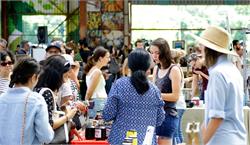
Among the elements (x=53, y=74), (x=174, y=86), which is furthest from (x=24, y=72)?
(x=174, y=86)

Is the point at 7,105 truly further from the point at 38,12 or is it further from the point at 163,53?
the point at 38,12

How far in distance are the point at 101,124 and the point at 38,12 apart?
57.0 feet

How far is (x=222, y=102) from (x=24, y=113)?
1358 mm

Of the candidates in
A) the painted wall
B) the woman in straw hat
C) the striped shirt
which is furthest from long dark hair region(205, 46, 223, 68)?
the painted wall

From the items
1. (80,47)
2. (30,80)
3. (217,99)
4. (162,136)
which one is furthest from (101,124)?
(80,47)

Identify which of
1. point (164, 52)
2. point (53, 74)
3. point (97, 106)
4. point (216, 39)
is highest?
point (216, 39)

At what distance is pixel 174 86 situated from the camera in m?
5.83

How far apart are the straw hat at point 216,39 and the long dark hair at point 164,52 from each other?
5.54 feet

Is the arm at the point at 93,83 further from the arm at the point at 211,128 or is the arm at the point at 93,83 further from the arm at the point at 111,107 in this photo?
the arm at the point at 211,128

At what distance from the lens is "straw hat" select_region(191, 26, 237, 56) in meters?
3.91

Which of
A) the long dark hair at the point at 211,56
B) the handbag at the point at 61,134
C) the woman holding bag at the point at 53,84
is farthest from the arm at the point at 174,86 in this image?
the long dark hair at the point at 211,56

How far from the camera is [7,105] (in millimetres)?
4137

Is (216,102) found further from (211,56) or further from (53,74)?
(53,74)

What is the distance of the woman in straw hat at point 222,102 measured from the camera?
3.74 m
